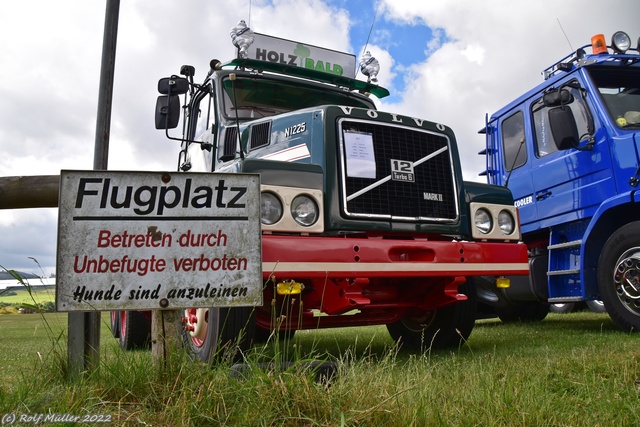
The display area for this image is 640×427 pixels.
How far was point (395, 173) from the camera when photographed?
4.39 meters

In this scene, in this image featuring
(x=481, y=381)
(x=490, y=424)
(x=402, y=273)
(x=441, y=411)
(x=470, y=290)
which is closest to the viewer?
(x=490, y=424)

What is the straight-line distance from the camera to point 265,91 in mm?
5473

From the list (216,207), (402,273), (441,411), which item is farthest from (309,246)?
(441,411)

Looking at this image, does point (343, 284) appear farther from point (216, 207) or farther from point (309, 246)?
point (216, 207)

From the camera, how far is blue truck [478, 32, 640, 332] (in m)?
5.29

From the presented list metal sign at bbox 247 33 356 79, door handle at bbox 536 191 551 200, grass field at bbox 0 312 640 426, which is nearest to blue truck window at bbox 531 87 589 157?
door handle at bbox 536 191 551 200

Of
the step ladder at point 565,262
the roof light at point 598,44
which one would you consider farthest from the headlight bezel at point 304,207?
the roof light at point 598,44

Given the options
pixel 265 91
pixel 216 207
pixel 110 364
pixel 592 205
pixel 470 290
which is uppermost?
pixel 265 91

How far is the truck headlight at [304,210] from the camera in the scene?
12.5ft

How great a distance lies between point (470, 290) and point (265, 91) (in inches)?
106

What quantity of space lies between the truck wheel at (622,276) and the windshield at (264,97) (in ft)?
10.3

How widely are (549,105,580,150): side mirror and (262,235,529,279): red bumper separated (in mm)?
1702

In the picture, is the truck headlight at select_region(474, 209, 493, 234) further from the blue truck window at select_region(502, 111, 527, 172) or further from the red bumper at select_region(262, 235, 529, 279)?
the blue truck window at select_region(502, 111, 527, 172)

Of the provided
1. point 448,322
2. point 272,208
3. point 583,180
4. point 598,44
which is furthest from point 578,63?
point 272,208
